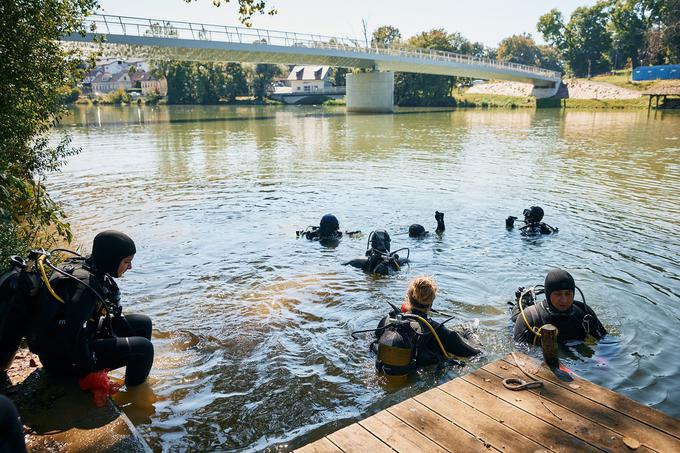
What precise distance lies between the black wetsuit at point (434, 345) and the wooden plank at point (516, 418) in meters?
1.09

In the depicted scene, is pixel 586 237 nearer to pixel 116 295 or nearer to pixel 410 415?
pixel 410 415

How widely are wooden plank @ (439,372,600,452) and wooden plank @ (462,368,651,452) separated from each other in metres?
0.05

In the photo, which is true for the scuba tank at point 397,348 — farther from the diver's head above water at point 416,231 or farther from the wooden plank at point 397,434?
the diver's head above water at point 416,231

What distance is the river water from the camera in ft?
17.6

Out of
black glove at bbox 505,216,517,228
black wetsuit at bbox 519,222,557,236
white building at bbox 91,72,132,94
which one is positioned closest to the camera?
black wetsuit at bbox 519,222,557,236

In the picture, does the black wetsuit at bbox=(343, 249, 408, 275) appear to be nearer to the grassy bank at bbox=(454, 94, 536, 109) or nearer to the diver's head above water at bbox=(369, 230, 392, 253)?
the diver's head above water at bbox=(369, 230, 392, 253)

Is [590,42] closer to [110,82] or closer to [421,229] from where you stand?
[421,229]

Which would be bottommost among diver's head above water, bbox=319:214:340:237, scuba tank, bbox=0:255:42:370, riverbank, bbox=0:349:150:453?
diver's head above water, bbox=319:214:340:237

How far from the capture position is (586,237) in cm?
1119

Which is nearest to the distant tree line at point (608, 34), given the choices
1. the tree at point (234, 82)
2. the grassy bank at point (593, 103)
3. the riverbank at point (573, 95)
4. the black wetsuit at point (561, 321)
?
the riverbank at point (573, 95)

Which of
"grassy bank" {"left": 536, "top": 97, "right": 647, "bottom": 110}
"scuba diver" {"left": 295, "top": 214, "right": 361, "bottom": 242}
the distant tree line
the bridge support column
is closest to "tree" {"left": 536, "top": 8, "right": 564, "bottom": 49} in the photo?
the distant tree line

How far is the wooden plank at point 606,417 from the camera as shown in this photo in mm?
3596

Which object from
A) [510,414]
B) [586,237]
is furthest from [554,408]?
[586,237]

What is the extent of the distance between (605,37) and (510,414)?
111 metres
